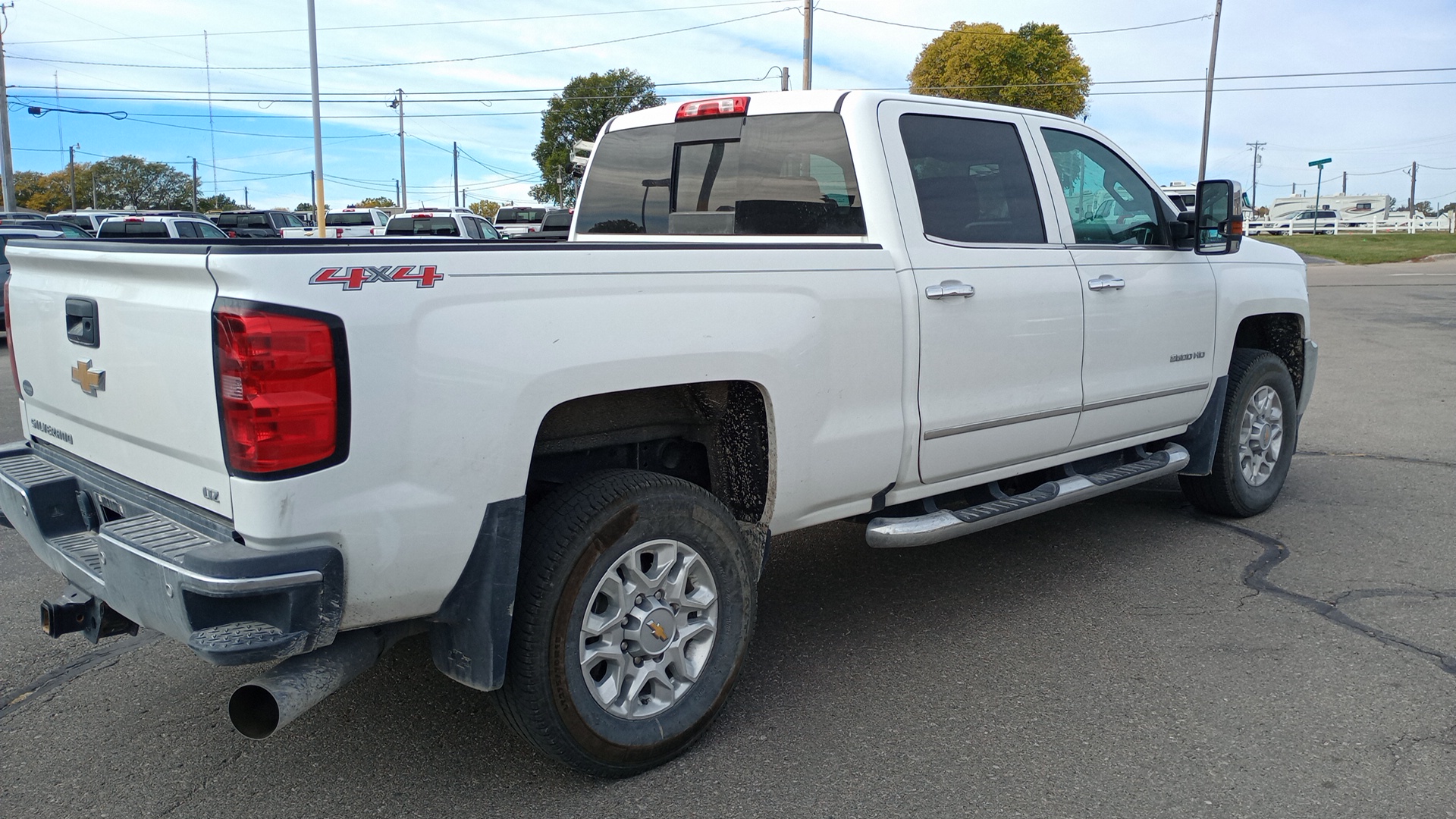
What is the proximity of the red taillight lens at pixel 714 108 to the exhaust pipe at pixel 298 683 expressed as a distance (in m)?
2.58

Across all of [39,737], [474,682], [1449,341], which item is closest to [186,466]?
[474,682]

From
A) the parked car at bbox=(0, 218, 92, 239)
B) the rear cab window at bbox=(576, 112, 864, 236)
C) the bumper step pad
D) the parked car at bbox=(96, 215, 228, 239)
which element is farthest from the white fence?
the bumper step pad

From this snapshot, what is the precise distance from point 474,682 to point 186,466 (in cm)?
89

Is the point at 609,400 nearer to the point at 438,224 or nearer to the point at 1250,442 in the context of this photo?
the point at 1250,442

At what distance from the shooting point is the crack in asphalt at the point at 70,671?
3670 millimetres

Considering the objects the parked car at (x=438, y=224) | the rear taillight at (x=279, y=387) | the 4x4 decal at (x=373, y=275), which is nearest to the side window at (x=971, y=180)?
the 4x4 decal at (x=373, y=275)

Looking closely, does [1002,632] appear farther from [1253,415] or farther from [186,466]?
[186,466]

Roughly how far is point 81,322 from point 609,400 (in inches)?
57.0

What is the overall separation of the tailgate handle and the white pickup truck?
14 mm

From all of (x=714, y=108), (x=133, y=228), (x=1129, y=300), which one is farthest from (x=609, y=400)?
(x=133, y=228)

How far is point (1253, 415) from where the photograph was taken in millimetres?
5750

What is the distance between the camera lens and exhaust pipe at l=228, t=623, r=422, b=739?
8.46ft

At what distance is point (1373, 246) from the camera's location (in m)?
38.3

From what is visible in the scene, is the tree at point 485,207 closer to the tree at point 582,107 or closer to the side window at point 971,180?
the tree at point 582,107
